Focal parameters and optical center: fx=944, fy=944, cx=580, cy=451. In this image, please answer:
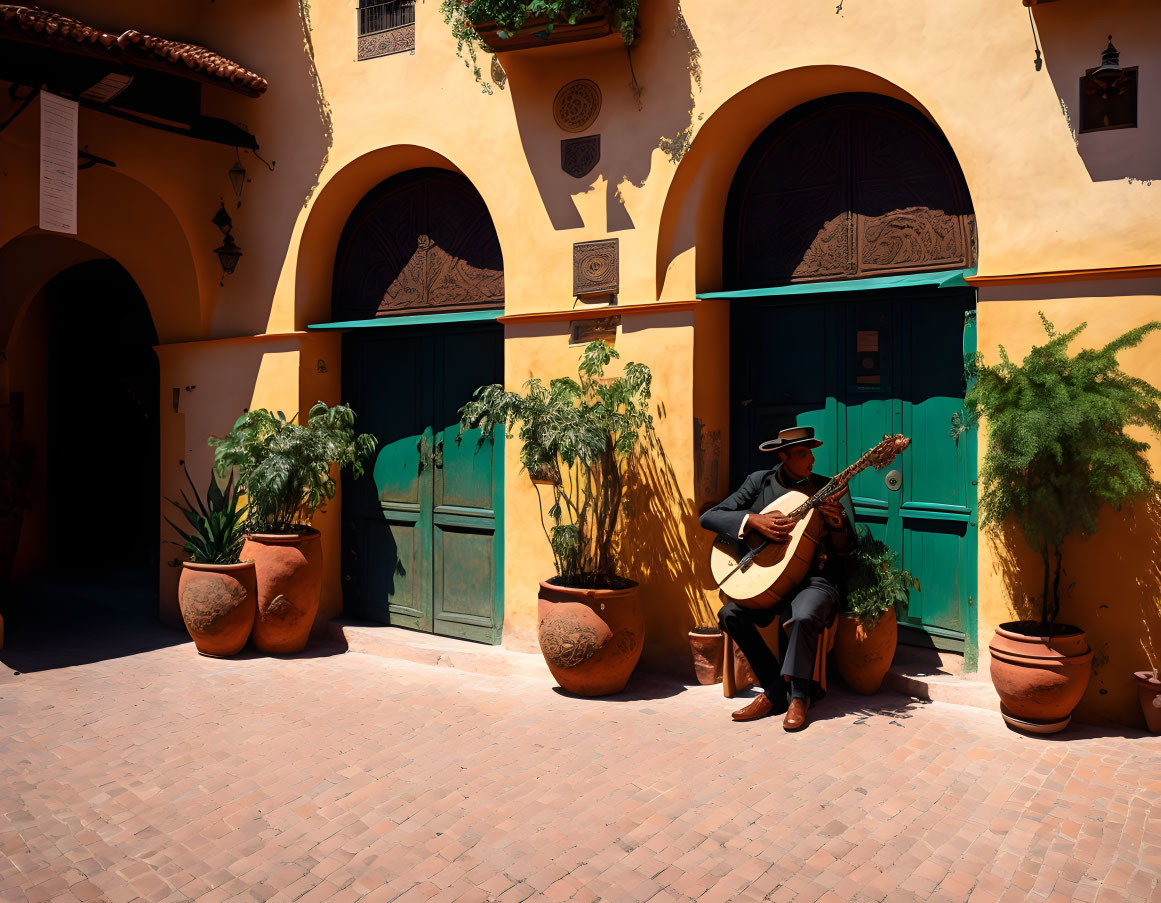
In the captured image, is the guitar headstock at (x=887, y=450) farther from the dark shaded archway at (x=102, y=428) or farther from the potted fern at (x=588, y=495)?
the dark shaded archway at (x=102, y=428)

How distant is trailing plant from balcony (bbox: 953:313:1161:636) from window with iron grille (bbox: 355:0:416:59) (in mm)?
5093

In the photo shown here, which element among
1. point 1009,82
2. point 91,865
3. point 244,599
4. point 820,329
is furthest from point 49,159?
point 1009,82

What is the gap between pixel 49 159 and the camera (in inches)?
264

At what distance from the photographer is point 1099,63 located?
514 centimetres

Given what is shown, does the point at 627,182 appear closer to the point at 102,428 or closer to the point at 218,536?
the point at 218,536

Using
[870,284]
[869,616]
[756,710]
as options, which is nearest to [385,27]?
[870,284]

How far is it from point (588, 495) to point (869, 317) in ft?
7.31

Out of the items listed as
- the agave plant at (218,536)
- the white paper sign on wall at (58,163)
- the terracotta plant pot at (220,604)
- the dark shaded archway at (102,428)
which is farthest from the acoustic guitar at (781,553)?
the dark shaded archway at (102,428)

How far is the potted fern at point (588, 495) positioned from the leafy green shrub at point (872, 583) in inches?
53.9

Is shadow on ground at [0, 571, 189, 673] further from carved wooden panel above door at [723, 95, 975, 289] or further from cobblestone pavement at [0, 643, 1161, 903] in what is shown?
carved wooden panel above door at [723, 95, 975, 289]

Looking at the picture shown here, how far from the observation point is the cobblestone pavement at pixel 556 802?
3.75 metres

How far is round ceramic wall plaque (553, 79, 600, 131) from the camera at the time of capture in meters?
6.70

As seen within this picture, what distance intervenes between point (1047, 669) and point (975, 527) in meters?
1.13

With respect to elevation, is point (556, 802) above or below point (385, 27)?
below
